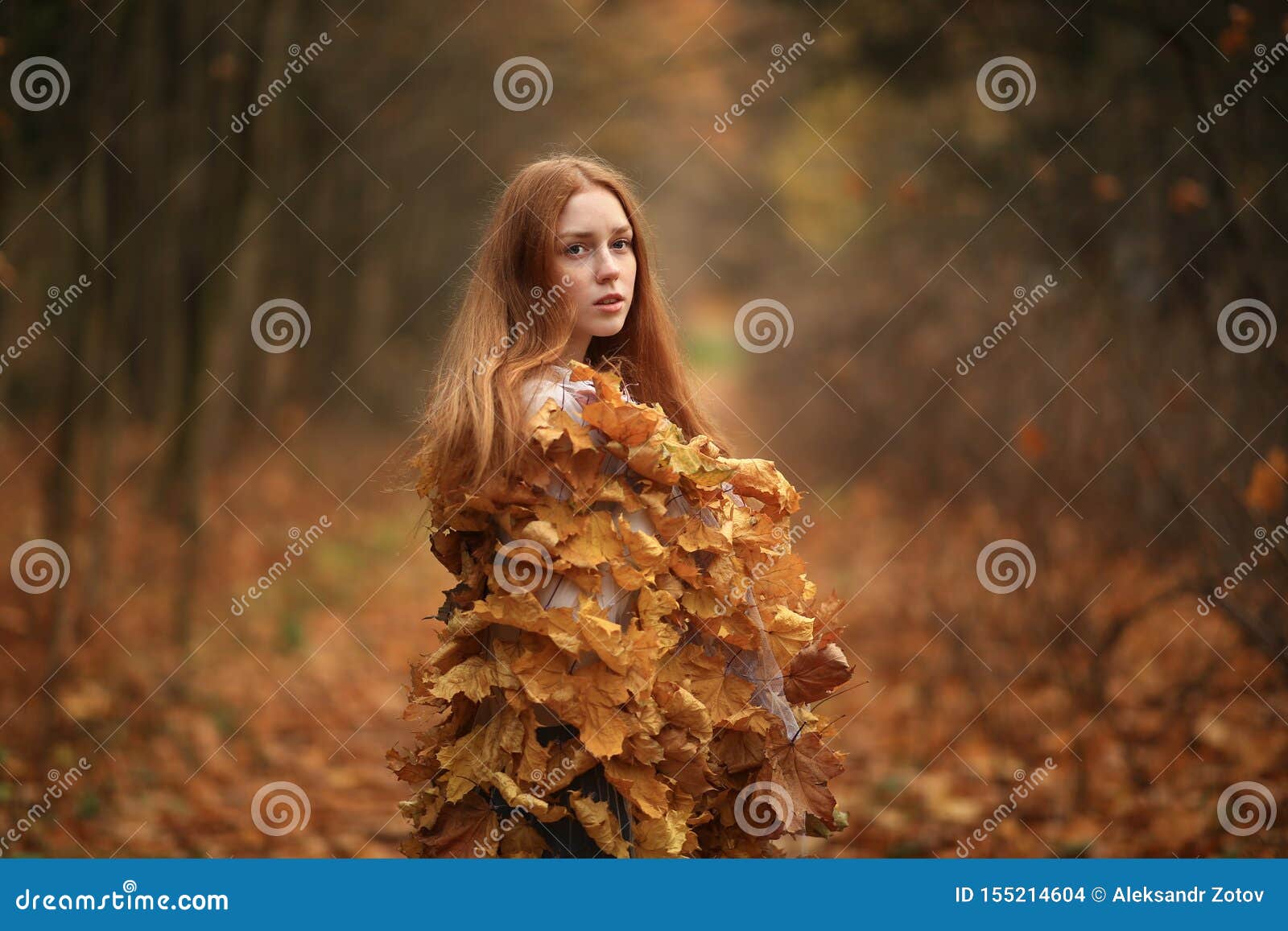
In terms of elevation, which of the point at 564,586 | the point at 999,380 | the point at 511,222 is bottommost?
the point at 564,586

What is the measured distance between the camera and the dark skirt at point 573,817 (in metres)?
2.78

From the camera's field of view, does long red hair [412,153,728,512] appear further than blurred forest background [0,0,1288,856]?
No

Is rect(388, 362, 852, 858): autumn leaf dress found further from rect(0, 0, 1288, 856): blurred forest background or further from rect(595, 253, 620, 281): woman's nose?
rect(0, 0, 1288, 856): blurred forest background

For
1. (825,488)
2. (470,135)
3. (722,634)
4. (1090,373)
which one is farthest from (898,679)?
(470,135)

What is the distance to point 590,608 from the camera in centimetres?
266

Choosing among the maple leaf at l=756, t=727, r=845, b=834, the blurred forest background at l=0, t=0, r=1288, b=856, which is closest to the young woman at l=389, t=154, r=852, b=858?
the maple leaf at l=756, t=727, r=845, b=834

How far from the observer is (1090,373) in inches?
319

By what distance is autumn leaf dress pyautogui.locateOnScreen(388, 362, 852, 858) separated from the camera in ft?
8.81

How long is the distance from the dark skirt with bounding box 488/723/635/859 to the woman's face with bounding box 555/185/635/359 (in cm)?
94

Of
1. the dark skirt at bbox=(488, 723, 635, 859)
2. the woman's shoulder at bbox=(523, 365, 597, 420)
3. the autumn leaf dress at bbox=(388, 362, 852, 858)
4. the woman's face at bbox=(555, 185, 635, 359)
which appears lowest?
the dark skirt at bbox=(488, 723, 635, 859)

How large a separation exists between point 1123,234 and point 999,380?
2.59 metres

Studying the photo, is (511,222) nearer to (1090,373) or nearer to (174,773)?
(174,773)

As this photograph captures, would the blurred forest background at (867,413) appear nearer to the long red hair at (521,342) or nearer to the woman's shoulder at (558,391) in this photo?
the long red hair at (521,342)

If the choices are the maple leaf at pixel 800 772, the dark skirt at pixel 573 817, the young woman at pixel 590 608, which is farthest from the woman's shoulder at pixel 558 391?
the maple leaf at pixel 800 772
